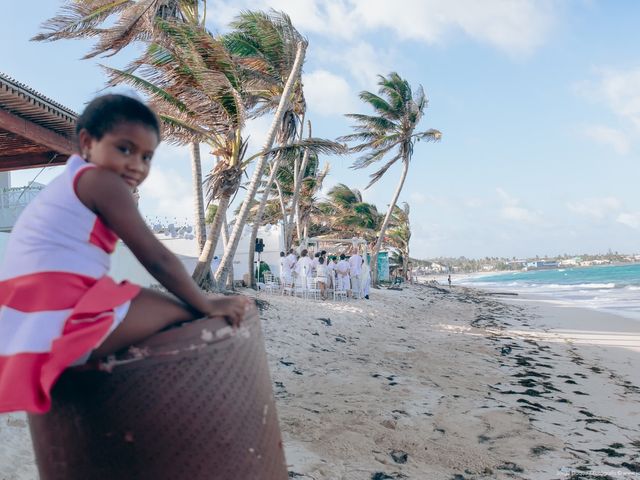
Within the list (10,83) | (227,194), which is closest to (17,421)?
(10,83)

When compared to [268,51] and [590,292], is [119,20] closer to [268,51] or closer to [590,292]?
[268,51]

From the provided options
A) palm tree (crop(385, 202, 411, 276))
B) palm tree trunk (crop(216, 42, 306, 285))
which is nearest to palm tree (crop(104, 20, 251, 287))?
palm tree trunk (crop(216, 42, 306, 285))

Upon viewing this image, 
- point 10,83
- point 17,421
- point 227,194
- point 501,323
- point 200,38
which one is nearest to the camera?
point 17,421

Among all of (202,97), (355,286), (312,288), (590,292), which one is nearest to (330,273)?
(312,288)

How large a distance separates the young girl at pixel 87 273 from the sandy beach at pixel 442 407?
6.53 feet

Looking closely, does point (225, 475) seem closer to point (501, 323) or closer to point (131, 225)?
point (131, 225)

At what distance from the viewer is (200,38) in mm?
8656

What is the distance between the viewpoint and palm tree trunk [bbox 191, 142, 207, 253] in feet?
33.3

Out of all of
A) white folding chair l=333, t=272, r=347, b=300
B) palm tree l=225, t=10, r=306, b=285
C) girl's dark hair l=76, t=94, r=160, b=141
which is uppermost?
palm tree l=225, t=10, r=306, b=285

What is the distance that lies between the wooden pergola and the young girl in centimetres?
606

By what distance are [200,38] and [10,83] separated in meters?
3.54

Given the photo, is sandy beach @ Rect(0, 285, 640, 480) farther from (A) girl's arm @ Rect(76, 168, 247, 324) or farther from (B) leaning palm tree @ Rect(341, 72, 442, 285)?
(B) leaning palm tree @ Rect(341, 72, 442, 285)

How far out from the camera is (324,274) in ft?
46.6

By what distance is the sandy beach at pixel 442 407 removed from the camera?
3.11 metres
